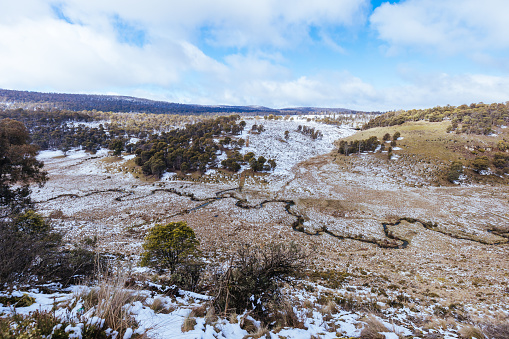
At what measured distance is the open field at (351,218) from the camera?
28.5 ft

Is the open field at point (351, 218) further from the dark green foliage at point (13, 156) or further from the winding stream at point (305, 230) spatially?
the dark green foliage at point (13, 156)

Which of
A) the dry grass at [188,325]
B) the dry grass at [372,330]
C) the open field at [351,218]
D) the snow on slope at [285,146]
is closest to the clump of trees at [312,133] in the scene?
the snow on slope at [285,146]

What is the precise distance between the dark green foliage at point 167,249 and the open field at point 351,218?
404 cm

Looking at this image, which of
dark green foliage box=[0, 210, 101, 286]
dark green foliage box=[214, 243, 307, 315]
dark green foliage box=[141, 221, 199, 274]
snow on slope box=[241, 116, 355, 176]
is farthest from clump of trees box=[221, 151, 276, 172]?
dark green foliage box=[214, 243, 307, 315]

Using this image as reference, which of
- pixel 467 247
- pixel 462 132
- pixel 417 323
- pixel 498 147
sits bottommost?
pixel 467 247

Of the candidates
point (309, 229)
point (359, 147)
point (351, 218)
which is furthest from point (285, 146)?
point (309, 229)

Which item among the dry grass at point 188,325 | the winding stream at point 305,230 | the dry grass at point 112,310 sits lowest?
the winding stream at point 305,230

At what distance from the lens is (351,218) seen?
20.9 metres

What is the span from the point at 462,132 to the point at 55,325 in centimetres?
7856

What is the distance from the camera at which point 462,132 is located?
51.7 meters

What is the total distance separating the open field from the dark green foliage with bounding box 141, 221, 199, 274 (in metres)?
4.04

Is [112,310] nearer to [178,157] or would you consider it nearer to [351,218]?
[351,218]

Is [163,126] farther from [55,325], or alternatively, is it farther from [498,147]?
[498,147]

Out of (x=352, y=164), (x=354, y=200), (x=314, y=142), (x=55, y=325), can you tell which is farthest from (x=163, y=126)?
(x=55, y=325)
